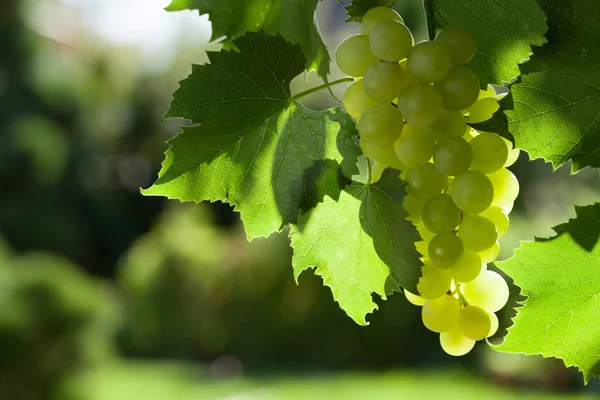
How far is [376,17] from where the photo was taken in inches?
11.2

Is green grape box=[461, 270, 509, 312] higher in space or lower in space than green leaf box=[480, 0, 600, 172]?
lower

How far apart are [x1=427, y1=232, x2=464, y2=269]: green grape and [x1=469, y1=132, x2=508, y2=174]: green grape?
0.03 metres

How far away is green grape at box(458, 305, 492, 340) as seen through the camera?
315mm

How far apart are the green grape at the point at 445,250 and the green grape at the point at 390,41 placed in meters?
0.08

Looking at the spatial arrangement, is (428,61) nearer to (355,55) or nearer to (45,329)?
(355,55)

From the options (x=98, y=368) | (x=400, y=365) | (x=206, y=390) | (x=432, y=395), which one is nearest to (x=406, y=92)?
(x=98, y=368)

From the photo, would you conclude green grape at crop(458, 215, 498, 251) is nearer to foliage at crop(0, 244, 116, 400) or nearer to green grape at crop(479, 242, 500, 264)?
green grape at crop(479, 242, 500, 264)

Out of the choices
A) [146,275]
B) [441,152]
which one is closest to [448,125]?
[441,152]

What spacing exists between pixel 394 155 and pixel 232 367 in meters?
5.78

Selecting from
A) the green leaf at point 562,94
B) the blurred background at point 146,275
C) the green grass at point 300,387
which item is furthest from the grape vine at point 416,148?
the green grass at point 300,387

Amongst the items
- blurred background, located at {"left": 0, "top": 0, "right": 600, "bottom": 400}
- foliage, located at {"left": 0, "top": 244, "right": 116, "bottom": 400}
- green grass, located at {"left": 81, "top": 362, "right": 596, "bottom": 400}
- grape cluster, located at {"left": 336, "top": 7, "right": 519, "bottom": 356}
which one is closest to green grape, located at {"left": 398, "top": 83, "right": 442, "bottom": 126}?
grape cluster, located at {"left": 336, "top": 7, "right": 519, "bottom": 356}

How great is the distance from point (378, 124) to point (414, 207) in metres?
0.05

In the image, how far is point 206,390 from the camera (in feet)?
17.6

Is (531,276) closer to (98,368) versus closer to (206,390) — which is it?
(98,368)
